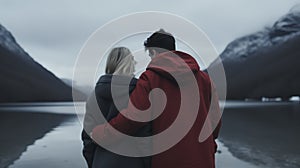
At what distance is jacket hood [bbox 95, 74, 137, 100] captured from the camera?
2.54 m

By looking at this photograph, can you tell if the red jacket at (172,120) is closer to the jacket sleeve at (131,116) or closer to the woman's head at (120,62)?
the jacket sleeve at (131,116)

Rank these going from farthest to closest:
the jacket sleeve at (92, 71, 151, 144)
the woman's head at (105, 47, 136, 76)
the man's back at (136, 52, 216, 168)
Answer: the woman's head at (105, 47, 136, 76)
the man's back at (136, 52, 216, 168)
the jacket sleeve at (92, 71, 151, 144)

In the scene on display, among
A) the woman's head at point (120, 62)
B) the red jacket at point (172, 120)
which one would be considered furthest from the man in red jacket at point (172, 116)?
the woman's head at point (120, 62)

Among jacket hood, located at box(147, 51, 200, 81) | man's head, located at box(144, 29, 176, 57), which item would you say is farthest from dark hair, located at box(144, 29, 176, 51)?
jacket hood, located at box(147, 51, 200, 81)

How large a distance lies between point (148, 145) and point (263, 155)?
23.0 feet

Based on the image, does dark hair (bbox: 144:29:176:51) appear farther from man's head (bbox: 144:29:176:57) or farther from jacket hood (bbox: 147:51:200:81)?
jacket hood (bbox: 147:51:200:81)

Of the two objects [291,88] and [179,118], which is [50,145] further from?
[291,88]

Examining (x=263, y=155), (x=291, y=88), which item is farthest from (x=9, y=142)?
(x=291, y=88)

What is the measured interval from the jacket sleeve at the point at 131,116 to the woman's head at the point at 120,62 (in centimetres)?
18

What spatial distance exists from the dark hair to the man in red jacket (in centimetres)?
10

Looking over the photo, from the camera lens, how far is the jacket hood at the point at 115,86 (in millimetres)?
2543

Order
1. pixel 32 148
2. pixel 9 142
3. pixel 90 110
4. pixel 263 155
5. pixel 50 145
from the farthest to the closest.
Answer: pixel 9 142
pixel 50 145
pixel 32 148
pixel 263 155
pixel 90 110

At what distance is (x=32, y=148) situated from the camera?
34.0ft

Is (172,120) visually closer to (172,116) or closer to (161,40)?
(172,116)
